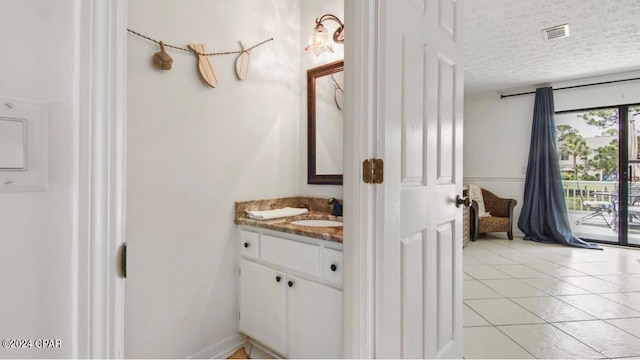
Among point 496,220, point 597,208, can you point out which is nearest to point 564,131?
point 597,208

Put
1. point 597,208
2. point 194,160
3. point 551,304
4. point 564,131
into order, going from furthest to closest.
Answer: point 564,131 < point 597,208 < point 551,304 < point 194,160

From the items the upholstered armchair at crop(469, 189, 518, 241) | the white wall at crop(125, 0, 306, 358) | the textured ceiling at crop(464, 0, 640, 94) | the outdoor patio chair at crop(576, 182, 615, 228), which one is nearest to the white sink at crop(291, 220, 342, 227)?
the white wall at crop(125, 0, 306, 358)

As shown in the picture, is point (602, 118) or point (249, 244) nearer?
point (249, 244)

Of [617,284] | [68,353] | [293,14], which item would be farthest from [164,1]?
[617,284]

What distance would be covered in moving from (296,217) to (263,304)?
1.79 feet

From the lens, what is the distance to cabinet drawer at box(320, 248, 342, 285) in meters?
1.41

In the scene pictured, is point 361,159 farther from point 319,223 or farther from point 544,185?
point 544,185

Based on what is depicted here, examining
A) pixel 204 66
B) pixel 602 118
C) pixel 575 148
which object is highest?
pixel 602 118

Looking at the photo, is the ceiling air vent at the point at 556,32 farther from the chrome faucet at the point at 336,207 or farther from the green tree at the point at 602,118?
the chrome faucet at the point at 336,207

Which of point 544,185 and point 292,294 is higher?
point 544,185

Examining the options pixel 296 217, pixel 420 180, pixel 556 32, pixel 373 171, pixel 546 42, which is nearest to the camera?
pixel 373 171

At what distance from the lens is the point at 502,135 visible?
546cm

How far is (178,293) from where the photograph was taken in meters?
1.66

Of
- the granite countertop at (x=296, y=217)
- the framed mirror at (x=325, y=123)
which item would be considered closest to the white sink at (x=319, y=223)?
the granite countertop at (x=296, y=217)
